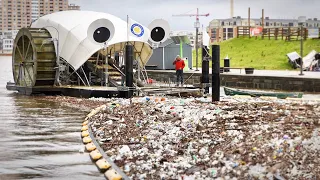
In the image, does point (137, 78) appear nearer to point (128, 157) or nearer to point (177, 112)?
point (177, 112)

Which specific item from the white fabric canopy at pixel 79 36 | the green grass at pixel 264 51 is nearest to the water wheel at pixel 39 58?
the white fabric canopy at pixel 79 36

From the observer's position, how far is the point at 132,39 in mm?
27078

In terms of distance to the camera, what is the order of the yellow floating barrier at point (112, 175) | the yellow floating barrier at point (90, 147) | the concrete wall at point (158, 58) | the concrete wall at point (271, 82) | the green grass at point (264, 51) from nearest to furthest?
the yellow floating barrier at point (112, 175), the yellow floating barrier at point (90, 147), the concrete wall at point (271, 82), the concrete wall at point (158, 58), the green grass at point (264, 51)

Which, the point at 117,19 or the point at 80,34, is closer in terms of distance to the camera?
the point at 80,34

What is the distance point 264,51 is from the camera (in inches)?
2248

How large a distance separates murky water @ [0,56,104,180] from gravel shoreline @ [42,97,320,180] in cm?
62

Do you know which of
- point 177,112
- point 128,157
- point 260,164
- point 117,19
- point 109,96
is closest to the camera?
point 260,164

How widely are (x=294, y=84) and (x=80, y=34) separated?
13.5 metres

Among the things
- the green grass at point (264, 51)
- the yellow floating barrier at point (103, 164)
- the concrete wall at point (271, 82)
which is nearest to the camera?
the yellow floating barrier at point (103, 164)

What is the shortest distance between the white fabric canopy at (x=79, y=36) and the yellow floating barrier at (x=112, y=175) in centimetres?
1638

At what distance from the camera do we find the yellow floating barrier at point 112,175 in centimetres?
881

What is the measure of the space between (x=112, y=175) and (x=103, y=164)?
34.1 inches

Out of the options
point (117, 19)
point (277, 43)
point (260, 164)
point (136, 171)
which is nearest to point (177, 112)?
point (136, 171)

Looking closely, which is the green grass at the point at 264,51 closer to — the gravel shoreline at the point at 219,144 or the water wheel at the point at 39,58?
the water wheel at the point at 39,58
